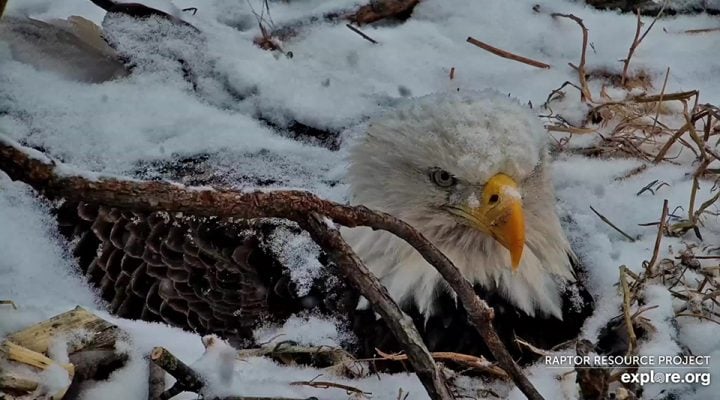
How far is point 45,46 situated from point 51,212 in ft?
2.44

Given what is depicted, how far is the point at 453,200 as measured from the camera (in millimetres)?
2285

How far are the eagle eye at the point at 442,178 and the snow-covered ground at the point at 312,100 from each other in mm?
451

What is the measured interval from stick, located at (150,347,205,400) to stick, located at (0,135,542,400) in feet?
0.96

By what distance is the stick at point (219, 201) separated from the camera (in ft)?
4.33

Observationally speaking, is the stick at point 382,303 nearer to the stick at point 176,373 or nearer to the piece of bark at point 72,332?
the stick at point 176,373

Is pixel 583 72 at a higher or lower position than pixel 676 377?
higher

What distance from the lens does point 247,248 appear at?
2559 millimetres

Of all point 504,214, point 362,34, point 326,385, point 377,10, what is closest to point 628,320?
point 504,214

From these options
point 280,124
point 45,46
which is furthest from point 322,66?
point 45,46

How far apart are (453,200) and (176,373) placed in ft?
3.07

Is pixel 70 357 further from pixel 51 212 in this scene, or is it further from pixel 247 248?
pixel 51 212

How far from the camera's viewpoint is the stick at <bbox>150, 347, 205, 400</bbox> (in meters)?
1.56

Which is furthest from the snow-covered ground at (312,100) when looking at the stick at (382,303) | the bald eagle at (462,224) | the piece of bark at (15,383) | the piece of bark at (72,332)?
the stick at (382,303)

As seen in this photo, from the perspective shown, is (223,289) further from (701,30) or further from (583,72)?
(701,30)
